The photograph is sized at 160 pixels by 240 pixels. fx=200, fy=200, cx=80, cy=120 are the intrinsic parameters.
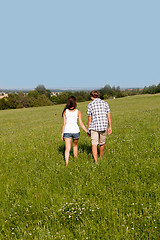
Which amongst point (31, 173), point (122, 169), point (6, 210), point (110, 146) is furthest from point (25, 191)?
point (110, 146)

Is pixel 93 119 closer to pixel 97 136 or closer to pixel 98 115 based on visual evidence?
pixel 98 115

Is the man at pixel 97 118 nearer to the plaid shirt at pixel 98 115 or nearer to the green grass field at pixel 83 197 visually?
the plaid shirt at pixel 98 115

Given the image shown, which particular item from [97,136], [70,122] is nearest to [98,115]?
[97,136]

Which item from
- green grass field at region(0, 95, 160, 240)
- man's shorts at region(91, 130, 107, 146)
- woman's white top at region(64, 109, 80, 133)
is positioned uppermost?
woman's white top at region(64, 109, 80, 133)

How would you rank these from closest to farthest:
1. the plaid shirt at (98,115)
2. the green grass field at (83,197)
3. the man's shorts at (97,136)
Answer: the green grass field at (83,197)
the plaid shirt at (98,115)
the man's shorts at (97,136)

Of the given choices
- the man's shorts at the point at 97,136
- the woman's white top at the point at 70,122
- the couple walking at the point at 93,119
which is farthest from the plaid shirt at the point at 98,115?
the woman's white top at the point at 70,122

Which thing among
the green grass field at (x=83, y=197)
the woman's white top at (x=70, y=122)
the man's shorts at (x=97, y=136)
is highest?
the woman's white top at (x=70, y=122)

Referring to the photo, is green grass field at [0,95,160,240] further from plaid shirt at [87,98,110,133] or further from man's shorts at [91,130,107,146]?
plaid shirt at [87,98,110,133]

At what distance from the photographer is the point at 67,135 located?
698 centimetres

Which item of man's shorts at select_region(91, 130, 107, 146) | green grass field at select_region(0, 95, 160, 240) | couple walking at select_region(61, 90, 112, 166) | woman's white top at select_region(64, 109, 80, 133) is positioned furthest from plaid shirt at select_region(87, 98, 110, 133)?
green grass field at select_region(0, 95, 160, 240)

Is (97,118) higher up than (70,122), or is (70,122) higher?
(97,118)

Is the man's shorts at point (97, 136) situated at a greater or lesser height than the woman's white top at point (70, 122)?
lesser

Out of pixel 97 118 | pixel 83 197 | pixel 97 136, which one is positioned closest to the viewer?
pixel 83 197

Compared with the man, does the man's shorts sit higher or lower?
lower
